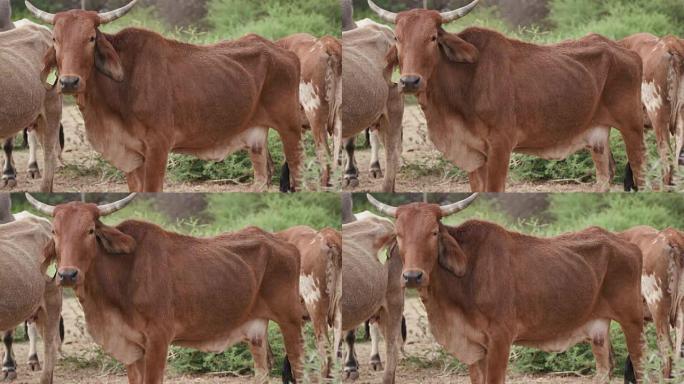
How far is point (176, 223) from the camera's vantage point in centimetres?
1024

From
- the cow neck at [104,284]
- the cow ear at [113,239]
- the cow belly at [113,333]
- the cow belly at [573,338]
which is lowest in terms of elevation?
the cow belly at [573,338]

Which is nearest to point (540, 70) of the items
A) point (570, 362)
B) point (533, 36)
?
point (533, 36)

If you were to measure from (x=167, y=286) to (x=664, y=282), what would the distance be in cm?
311

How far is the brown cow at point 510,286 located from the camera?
383 inches

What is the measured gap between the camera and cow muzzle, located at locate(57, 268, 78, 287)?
939cm

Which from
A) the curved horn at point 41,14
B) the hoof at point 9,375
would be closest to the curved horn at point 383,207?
the curved horn at point 41,14

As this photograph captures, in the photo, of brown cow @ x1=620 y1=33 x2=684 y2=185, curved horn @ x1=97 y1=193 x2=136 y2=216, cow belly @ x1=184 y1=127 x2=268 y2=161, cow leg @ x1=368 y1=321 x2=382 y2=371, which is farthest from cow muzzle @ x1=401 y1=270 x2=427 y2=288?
brown cow @ x1=620 y1=33 x2=684 y2=185

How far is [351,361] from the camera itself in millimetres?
10242

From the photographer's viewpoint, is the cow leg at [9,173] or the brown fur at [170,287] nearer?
the brown fur at [170,287]

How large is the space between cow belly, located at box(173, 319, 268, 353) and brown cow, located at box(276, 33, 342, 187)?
3.11 feet

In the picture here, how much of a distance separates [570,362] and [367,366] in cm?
126

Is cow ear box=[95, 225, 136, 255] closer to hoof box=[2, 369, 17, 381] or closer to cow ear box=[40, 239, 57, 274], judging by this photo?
cow ear box=[40, 239, 57, 274]

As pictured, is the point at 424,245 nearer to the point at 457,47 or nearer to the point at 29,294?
the point at 457,47

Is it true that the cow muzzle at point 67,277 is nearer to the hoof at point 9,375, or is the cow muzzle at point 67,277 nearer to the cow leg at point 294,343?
the hoof at point 9,375
